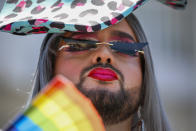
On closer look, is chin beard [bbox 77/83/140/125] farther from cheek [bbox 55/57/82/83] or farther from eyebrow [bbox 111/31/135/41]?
eyebrow [bbox 111/31/135/41]

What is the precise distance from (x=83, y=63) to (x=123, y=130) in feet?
1.11

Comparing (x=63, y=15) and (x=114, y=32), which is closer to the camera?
(x=63, y=15)

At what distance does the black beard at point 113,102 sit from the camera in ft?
4.84

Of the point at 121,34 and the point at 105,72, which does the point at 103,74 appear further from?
the point at 121,34

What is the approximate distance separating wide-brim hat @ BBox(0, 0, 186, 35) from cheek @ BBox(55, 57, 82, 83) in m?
0.16

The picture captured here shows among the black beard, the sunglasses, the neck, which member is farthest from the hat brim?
the neck

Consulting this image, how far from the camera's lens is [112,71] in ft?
4.97

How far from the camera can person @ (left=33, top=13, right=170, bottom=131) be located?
1495 mm

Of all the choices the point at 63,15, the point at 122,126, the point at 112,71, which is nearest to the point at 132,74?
the point at 112,71

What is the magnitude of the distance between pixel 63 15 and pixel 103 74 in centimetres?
28

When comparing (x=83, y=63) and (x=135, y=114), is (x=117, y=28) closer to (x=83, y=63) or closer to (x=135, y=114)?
(x=83, y=63)

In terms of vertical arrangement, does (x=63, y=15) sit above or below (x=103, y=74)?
above

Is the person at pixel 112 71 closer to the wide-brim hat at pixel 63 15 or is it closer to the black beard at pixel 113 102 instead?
the black beard at pixel 113 102

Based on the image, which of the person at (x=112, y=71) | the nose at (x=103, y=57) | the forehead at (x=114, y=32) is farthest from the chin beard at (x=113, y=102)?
the forehead at (x=114, y=32)
